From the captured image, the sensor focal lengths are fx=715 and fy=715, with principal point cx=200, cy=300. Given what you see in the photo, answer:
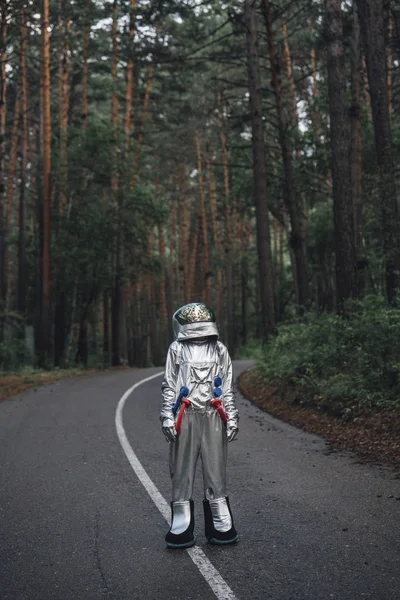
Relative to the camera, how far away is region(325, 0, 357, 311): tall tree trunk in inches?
→ 642

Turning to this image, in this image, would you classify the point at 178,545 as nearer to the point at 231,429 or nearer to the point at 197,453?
the point at 197,453

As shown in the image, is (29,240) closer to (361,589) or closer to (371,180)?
(371,180)

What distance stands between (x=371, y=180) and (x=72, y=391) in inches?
424

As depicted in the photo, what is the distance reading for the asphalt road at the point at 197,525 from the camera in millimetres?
4945

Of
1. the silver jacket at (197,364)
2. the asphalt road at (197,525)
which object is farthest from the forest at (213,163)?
the silver jacket at (197,364)

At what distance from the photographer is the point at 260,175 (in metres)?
22.8

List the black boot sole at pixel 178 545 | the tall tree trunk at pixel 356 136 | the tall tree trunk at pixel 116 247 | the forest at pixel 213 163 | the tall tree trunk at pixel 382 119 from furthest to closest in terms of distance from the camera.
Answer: the tall tree trunk at pixel 116 247 < the tall tree trunk at pixel 356 136 < the forest at pixel 213 163 < the tall tree trunk at pixel 382 119 < the black boot sole at pixel 178 545

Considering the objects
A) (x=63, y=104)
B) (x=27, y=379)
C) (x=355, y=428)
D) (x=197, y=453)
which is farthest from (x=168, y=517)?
(x=63, y=104)

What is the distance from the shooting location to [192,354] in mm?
6168

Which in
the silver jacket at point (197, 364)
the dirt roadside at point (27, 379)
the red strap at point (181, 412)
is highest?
the silver jacket at point (197, 364)

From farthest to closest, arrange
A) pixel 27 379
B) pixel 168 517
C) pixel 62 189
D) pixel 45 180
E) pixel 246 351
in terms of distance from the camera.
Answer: pixel 246 351
pixel 62 189
pixel 45 180
pixel 27 379
pixel 168 517

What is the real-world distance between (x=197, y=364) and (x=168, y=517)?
171cm

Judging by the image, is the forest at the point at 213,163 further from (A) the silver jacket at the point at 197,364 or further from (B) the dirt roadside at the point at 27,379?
(A) the silver jacket at the point at 197,364

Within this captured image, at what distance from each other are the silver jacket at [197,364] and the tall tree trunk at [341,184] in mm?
10351
